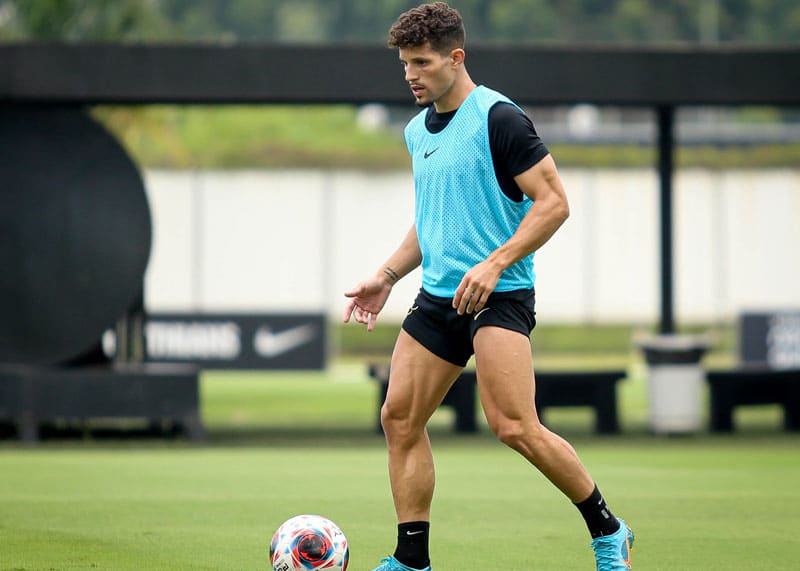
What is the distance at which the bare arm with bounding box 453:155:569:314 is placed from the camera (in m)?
5.91

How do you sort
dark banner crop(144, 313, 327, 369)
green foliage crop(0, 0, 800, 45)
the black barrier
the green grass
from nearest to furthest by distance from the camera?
the green grass
the black barrier
dark banner crop(144, 313, 327, 369)
green foliage crop(0, 0, 800, 45)

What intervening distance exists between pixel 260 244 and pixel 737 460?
2527cm

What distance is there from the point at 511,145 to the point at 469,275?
545mm

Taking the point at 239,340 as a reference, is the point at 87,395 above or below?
below

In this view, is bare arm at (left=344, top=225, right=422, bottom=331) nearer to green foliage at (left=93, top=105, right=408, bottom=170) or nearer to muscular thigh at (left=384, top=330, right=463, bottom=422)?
muscular thigh at (left=384, top=330, right=463, bottom=422)

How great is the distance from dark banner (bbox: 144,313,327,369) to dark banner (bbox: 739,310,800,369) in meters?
6.80

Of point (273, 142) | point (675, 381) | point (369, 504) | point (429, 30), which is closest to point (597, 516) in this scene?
point (429, 30)

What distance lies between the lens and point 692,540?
25.9ft

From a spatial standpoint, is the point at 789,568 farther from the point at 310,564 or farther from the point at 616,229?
the point at 616,229

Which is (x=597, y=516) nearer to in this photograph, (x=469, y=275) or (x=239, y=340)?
(x=469, y=275)

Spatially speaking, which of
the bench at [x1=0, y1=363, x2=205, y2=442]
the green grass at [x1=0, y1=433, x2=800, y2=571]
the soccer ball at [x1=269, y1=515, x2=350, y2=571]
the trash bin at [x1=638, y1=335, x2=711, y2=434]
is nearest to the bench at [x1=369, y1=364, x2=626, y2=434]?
the trash bin at [x1=638, y1=335, x2=711, y2=434]

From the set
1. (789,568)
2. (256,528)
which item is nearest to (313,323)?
(256,528)

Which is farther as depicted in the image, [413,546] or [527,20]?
[527,20]

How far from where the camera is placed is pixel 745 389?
15.3 metres
